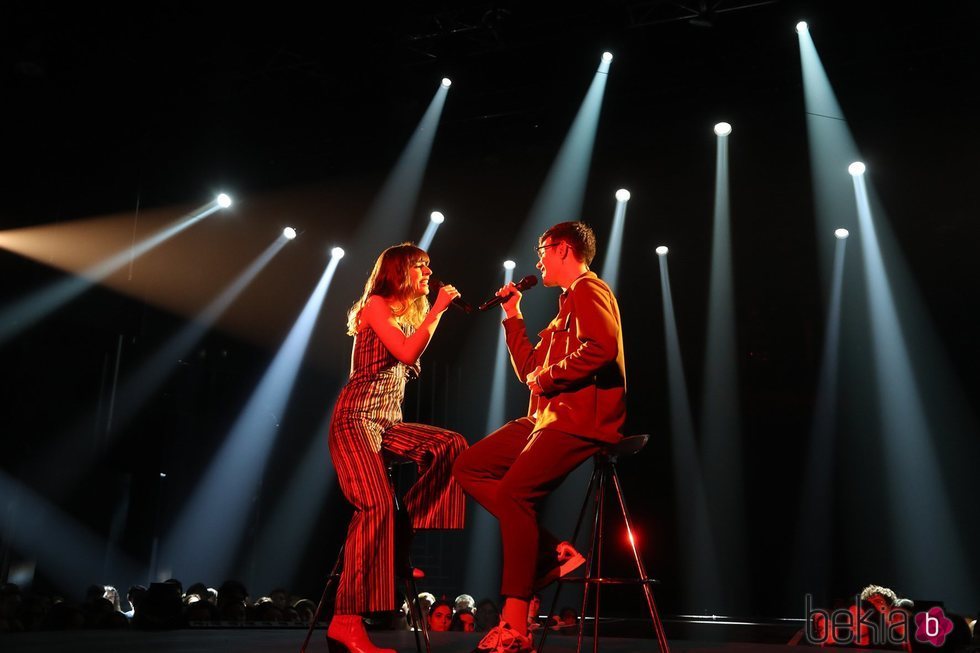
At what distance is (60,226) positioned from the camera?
6609mm

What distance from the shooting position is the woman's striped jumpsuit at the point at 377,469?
256cm

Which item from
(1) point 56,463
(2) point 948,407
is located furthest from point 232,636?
(2) point 948,407

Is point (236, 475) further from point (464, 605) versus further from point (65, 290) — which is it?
point (464, 605)

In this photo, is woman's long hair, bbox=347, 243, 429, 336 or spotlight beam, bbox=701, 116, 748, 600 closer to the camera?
woman's long hair, bbox=347, 243, 429, 336

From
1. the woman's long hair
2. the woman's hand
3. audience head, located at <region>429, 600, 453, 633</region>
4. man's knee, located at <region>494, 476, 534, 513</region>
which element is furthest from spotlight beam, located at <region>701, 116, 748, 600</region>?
man's knee, located at <region>494, 476, 534, 513</region>

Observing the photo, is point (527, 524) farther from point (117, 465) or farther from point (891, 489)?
point (891, 489)

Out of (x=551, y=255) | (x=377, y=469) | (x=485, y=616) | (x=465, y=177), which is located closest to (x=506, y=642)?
(x=377, y=469)

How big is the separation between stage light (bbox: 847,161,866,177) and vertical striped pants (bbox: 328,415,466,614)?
20.1ft

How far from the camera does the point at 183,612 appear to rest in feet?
16.1

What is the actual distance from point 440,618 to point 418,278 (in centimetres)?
415

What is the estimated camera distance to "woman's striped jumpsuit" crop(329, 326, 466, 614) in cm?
256

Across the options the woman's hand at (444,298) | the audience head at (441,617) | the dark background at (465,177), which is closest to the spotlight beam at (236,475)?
the dark background at (465,177)

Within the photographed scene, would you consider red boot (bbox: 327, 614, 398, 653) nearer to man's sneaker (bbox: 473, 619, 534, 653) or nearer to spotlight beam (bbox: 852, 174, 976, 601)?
man's sneaker (bbox: 473, 619, 534, 653)

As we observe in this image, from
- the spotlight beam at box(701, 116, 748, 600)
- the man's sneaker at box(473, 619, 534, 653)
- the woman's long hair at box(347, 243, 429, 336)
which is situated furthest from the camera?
the spotlight beam at box(701, 116, 748, 600)
